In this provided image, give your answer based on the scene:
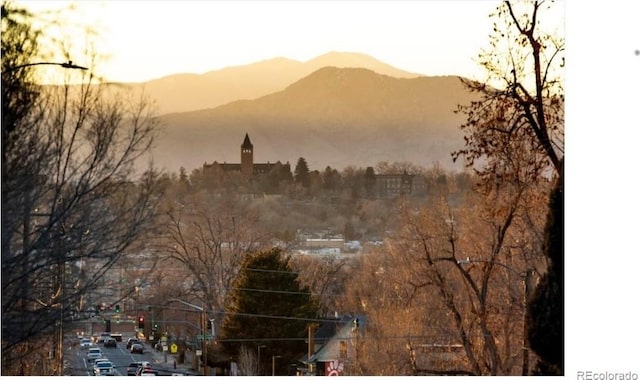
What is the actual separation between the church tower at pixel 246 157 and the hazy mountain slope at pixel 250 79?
199cm

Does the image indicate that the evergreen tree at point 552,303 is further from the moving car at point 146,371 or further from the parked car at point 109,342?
the parked car at point 109,342

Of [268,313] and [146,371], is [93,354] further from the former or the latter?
[146,371]

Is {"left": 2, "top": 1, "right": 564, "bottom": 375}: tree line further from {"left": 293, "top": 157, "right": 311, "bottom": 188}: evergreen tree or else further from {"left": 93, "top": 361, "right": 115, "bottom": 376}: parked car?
{"left": 293, "top": 157, "right": 311, "bottom": 188}: evergreen tree

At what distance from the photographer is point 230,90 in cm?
4869

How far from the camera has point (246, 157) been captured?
171ft

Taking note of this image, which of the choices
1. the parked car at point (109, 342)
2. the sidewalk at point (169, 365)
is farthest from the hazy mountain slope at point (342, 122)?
the sidewalk at point (169, 365)

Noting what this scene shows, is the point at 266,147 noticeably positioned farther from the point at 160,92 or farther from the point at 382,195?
the point at 160,92

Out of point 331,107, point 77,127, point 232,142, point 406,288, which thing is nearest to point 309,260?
point 232,142

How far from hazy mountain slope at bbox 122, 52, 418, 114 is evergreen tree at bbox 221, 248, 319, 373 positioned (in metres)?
11.2

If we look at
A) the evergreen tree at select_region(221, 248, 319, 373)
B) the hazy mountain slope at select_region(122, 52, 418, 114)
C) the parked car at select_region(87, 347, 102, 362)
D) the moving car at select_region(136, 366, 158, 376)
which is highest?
the hazy mountain slope at select_region(122, 52, 418, 114)

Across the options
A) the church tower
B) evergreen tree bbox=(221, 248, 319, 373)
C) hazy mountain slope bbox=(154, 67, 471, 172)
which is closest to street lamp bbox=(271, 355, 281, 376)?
evergreen tree bbox=(221, 248, 319, 373)

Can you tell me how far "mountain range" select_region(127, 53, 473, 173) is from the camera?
4747cm
